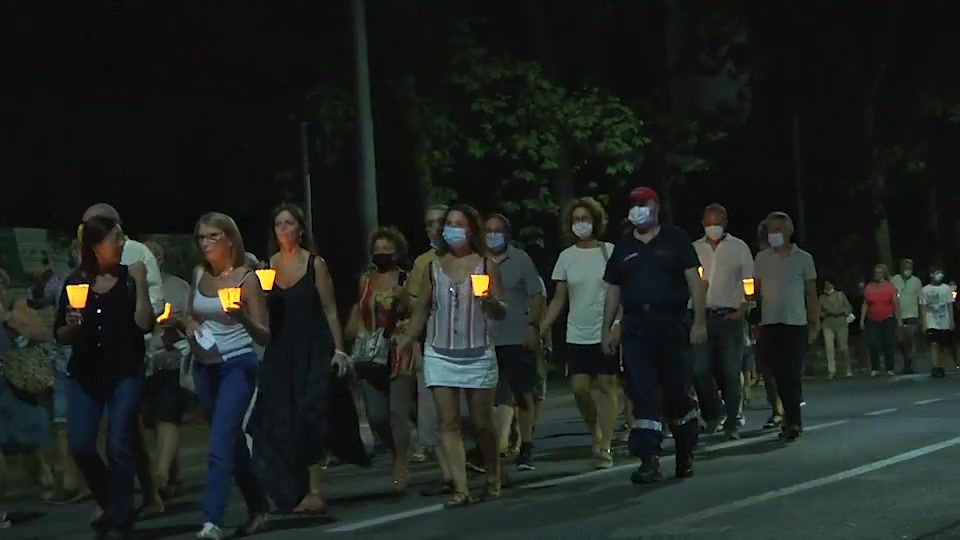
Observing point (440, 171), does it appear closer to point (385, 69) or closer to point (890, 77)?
point (385, 69)

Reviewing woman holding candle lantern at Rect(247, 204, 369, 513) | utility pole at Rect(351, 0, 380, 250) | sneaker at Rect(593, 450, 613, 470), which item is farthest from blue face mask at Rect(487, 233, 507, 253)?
utility pole at Rect(351, 0, 380, 250)

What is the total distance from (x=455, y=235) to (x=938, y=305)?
1708cm

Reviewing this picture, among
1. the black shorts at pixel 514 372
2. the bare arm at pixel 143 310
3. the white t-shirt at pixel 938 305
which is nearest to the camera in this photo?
the bare arm at pixel 143 310

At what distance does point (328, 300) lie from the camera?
34.9ft

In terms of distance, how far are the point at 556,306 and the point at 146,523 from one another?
11.9ft

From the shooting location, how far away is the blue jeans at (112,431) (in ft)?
31.6

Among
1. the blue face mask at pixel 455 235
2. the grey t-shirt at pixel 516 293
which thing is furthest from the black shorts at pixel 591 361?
the blue face mask at pixel 455 235

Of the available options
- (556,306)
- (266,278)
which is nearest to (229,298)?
(266,278)

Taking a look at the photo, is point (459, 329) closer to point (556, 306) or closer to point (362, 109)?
point (556, 306)

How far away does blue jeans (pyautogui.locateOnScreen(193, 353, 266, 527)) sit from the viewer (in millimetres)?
9766

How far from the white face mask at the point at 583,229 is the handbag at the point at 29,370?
13.1 feet

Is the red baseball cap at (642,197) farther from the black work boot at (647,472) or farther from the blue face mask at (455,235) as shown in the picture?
the black work boot at (647,472)

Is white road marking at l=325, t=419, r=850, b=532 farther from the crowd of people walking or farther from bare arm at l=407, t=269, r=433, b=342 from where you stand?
bare arm at l=407, t=269, r=433, b=342

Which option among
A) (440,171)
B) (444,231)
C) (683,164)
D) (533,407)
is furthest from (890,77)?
(444,231)
